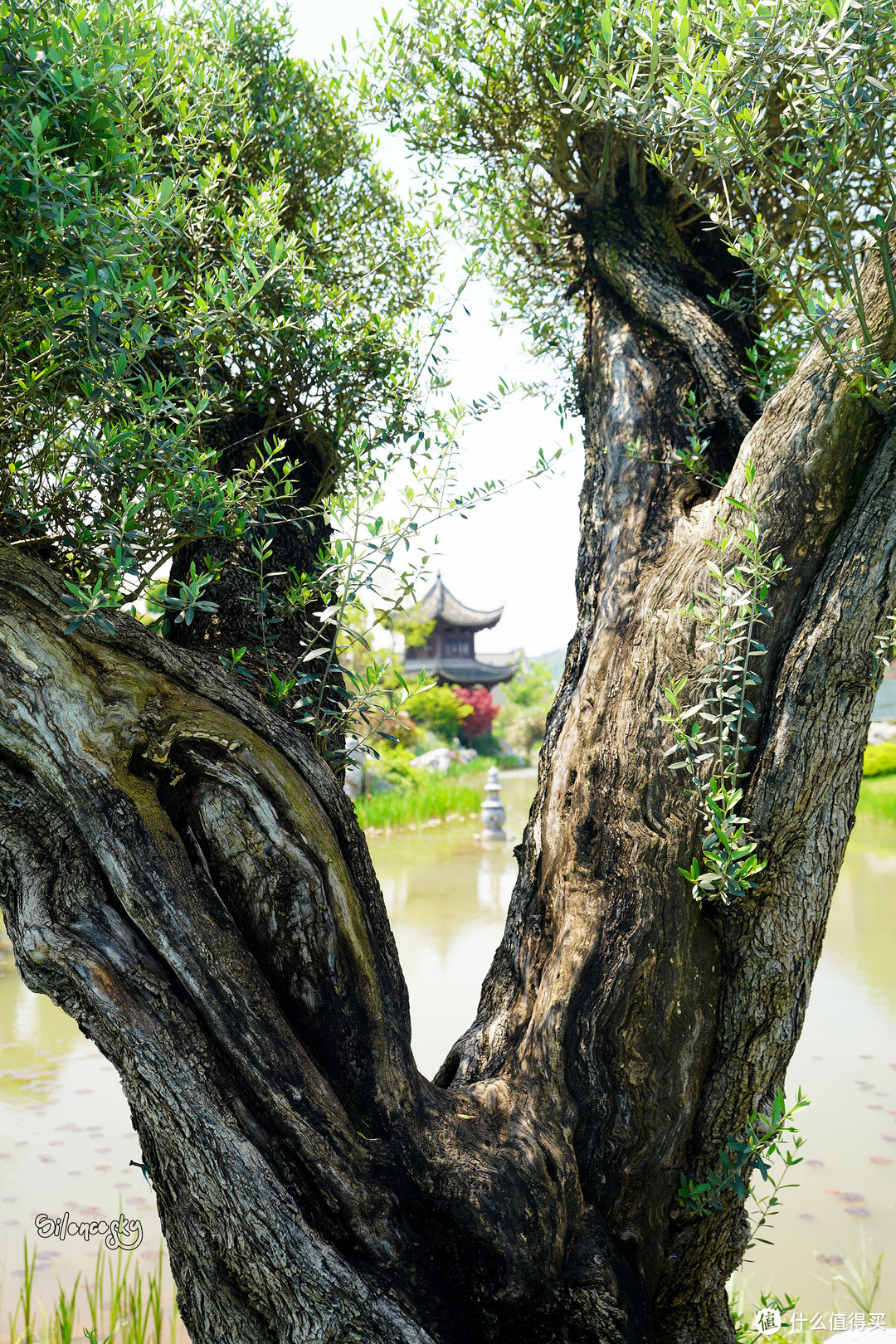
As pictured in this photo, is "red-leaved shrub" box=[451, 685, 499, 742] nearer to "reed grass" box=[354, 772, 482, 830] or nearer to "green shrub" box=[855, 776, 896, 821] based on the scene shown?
"reed grass" box=[354, 772, 482, 830]

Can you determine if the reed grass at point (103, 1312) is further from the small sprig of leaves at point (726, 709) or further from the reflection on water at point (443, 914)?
the small sprig of leaves at point (726, 709)

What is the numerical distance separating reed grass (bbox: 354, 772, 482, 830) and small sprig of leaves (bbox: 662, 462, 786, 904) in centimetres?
877

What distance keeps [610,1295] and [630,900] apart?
815 mm

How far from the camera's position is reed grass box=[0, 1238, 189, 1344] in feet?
8.48

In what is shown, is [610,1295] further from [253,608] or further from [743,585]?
[253,608]

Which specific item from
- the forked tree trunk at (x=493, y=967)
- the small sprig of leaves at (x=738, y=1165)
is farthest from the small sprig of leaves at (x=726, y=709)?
the small sprig of leaves at (x=738, y=1165)

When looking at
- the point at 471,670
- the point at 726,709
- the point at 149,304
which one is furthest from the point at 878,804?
the point at 471,670

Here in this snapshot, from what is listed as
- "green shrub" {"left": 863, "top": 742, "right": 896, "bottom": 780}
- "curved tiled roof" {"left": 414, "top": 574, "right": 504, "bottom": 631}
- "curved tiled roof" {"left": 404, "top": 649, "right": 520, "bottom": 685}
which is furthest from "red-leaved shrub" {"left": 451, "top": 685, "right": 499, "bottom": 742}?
"green shrub" {"left": 863, "top": 742, "right": 896, "bottom": 780}

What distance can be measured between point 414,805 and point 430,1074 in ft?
24.4

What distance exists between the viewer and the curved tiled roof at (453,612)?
2952cm

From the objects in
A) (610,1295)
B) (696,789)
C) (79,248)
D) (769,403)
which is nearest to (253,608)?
(79,248)

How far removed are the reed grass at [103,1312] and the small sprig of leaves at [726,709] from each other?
2.29 m

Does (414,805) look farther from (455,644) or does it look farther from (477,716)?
(455,644)

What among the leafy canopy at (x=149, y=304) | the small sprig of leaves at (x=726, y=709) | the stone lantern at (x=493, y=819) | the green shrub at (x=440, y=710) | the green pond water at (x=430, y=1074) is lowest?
the green pond water at (x=430, y=1074)
